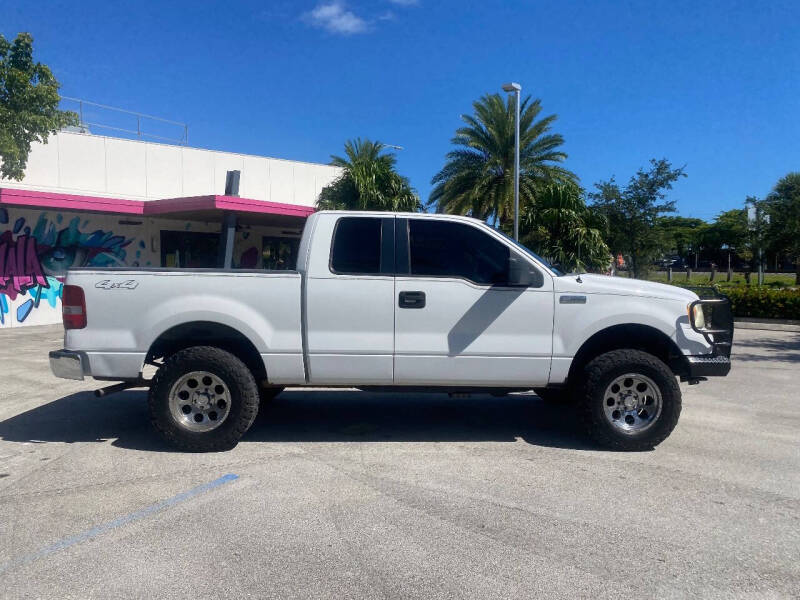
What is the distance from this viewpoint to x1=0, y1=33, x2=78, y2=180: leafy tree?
1265cm

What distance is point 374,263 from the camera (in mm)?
5426

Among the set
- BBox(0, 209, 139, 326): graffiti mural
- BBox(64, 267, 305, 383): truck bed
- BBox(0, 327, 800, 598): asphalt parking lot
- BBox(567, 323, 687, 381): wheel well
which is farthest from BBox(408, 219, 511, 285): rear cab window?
BBox(0, 209, 139, 326): graffiti mural

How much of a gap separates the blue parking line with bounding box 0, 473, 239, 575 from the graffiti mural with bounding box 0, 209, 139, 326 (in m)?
14.0

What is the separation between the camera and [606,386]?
17.4 feet

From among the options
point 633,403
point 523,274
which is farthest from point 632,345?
point 523,274

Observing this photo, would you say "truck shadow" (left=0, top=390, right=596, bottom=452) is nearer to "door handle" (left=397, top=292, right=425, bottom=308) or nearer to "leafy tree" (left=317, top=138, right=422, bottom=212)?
"door handle" (left=397, top=292, right=425, bottom=308)

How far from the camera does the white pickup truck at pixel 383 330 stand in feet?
17.2

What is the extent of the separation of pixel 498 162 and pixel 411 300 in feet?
61.5

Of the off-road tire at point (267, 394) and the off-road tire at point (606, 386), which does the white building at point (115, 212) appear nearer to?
the off-road tire at point (267, 394)

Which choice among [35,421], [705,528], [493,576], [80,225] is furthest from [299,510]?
[80,225]

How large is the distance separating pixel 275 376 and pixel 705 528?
3417 millimetres

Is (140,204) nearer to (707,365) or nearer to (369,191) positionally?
(369,191)

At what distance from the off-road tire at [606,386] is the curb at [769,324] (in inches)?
533

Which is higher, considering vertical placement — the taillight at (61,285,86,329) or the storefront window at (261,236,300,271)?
the storefront window at (261,236,300,271)
